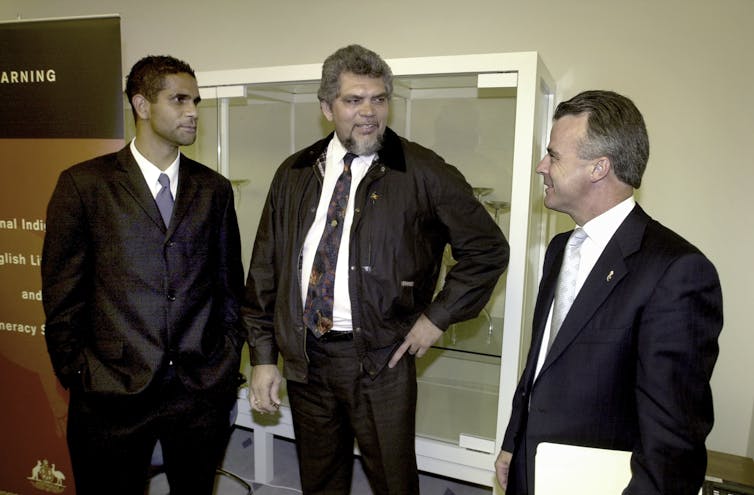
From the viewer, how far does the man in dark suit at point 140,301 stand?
5.22ft

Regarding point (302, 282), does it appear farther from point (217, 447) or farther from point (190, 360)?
point (217, 447)

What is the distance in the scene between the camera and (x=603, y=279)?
109 cm

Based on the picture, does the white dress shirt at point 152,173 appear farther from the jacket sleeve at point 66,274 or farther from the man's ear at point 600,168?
the man's ear at point 600,168

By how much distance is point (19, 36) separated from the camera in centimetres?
225

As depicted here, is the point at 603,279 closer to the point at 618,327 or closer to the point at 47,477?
the point at 618,327

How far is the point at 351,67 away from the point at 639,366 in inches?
45.5

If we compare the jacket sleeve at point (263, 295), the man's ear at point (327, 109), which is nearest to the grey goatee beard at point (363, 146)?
the man's ear at point (327, 109)

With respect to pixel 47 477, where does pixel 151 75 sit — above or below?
above

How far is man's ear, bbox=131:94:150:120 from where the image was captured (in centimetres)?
169

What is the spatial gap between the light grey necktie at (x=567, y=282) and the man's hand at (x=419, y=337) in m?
0.48

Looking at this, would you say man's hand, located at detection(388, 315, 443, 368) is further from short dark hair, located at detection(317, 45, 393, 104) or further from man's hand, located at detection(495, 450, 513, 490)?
short dark hair, located at detection(317, 45, 393, 104)

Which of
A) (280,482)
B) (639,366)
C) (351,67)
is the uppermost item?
(351,67)

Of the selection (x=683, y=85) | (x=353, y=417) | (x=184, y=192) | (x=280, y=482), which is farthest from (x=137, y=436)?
(x=683, y=85)

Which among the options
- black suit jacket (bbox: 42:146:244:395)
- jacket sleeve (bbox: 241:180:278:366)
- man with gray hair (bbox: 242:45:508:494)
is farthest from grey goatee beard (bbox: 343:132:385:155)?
black suit jacket (bbox: 42:146:244:395)
